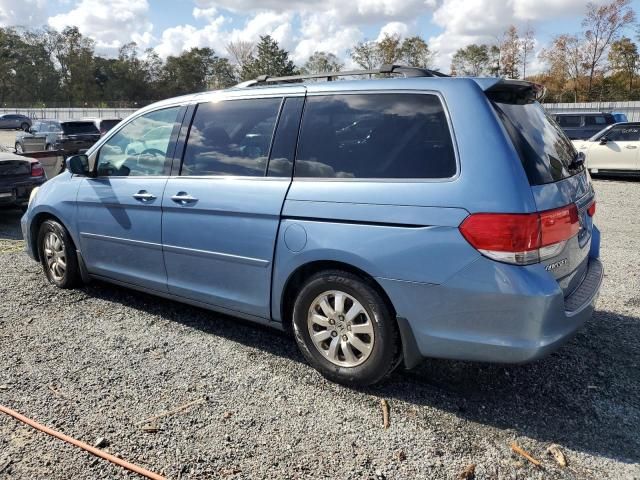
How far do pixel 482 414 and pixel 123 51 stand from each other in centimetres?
7996

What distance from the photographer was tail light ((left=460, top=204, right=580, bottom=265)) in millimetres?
2625

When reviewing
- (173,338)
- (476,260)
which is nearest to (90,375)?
(173,338)

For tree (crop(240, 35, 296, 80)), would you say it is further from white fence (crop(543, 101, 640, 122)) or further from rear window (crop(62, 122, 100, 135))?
rear window (crop(62, 122, 100, 135))

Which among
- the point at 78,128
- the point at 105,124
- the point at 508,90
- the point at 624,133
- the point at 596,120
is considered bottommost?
the point at 78,128

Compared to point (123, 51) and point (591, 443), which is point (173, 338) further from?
point (123, 51)

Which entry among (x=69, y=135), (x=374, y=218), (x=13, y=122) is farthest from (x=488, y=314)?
(x=13, y=122)

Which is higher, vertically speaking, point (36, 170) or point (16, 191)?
A: point (36, 170)

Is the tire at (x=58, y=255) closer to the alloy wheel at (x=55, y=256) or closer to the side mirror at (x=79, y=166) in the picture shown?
the alloy wheel at (x=55, y=256)

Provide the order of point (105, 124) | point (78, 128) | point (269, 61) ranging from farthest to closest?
point (269, 61), point (105, 124), point (78, 128)

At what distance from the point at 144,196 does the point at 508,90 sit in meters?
2.72

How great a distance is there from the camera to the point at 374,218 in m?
2.97

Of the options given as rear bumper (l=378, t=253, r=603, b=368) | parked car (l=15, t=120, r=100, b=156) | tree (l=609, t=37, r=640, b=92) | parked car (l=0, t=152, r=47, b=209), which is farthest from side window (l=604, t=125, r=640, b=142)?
tree (l=609, t=37, r=640, b=92)

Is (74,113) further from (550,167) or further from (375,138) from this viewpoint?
(550,167)

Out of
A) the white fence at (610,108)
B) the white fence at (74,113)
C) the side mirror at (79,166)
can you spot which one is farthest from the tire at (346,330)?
the white fence at (74,113)
